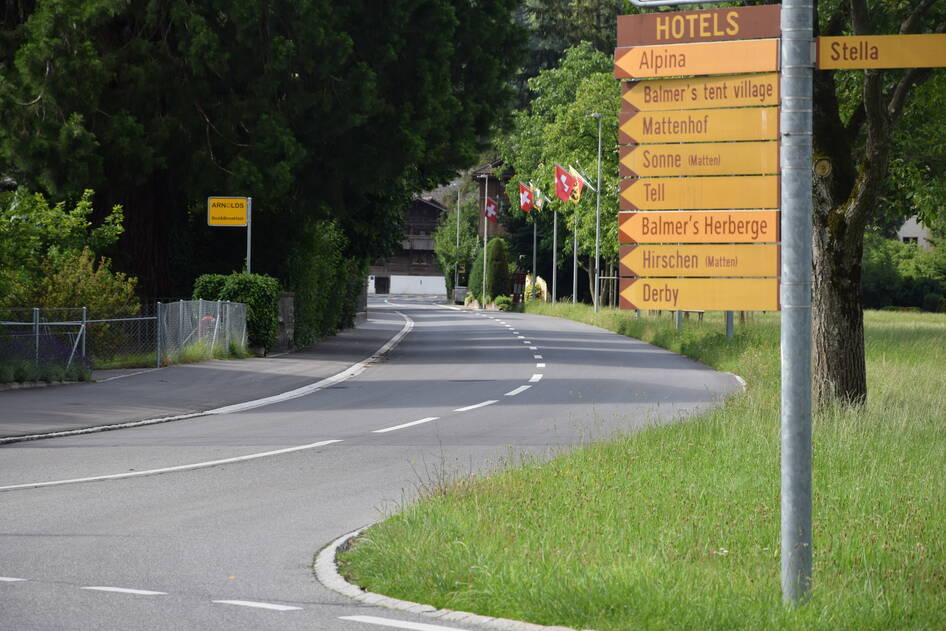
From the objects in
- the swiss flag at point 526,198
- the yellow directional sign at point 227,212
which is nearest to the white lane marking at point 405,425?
the yellow directional sign at point 227,212

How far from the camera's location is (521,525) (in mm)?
8578

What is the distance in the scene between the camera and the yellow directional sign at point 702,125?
24.4 feet

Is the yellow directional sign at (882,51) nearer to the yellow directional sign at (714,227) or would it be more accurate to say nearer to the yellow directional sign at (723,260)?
the yellow directional sign at (714,227)

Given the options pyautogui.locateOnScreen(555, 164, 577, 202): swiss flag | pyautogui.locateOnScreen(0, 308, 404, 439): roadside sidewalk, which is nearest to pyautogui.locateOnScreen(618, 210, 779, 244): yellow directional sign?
pyautogui.locateOnScreen(0, 308, 404, 439): roadside sidewalk

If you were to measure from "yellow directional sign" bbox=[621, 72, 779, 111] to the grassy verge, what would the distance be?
2.53 m

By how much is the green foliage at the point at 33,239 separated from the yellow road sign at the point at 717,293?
16.9 meters

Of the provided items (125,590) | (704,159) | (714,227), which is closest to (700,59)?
(704,159)

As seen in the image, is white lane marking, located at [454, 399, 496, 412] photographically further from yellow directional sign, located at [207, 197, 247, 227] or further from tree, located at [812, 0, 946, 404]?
yellow directional sign, located at [207, 197, 247, 227]

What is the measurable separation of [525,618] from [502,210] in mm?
92601

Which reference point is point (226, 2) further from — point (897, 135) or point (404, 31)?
point (897, 135)

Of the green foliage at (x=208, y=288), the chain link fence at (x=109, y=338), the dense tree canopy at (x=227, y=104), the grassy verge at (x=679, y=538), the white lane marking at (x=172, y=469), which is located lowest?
the white lane marking at (x=172, y=469)

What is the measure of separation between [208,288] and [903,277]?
70.4 metres

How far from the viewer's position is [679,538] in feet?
26.7

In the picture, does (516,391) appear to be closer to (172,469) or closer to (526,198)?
(172,469)
